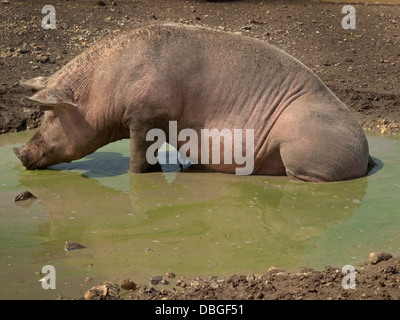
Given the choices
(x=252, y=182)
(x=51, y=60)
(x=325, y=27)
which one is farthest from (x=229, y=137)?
(x=325, y=27)

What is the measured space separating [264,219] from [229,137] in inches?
64.0

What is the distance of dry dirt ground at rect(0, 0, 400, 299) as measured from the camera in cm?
1127

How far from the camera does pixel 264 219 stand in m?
6.56

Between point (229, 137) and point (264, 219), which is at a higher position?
point (229, 137)

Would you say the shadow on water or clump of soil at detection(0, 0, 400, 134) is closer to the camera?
the shadow on water

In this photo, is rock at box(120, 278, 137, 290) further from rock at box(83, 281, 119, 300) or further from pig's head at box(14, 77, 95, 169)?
pig's head at box(14, 77, 95, 169)

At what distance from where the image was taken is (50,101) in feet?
25.7

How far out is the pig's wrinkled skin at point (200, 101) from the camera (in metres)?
7.72

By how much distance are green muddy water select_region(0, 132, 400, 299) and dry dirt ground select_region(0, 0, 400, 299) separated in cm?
280
